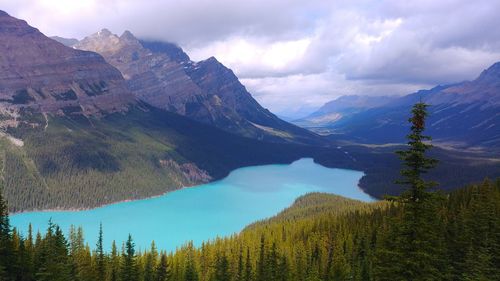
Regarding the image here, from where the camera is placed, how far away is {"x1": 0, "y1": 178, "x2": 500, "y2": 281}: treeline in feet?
93.5

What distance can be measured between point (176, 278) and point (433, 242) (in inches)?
2660

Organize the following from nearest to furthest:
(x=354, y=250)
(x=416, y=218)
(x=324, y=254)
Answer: (x=416, y=218), (x=354, y=250), (x=324, y=254)

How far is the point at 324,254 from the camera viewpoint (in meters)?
91.8

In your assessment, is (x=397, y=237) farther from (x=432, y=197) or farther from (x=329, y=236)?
(x=329, y=236)

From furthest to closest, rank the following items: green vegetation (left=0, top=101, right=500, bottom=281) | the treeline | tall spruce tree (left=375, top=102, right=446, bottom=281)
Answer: the treeline → green vegetation (left=0, top=101, right=500, bottom=281) → tall spruce tree (left=375, top=102, right=446, bottom=281)

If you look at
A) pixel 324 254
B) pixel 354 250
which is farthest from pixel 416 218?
pixel 324 254

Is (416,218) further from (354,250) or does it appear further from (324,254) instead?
(324,254)

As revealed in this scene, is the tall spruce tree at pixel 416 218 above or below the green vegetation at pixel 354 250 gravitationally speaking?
above

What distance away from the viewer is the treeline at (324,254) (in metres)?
28.5

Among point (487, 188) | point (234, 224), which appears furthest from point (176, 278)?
point (234, 224)

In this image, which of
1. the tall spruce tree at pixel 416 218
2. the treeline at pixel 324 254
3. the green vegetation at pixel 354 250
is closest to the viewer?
the tall spruce tree at pixel 416 218

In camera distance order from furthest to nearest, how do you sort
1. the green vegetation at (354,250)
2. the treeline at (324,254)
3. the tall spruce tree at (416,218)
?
the treeline at (324,254) < the green vegetation at (354,250) < the tall spruce tree at (416,218)

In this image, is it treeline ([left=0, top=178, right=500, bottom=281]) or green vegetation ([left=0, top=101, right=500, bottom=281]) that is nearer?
green vegetation ([left=0, top=101, right=500, bottom=281])

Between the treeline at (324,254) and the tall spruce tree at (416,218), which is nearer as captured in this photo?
the tall spruce tree at (416,218)
